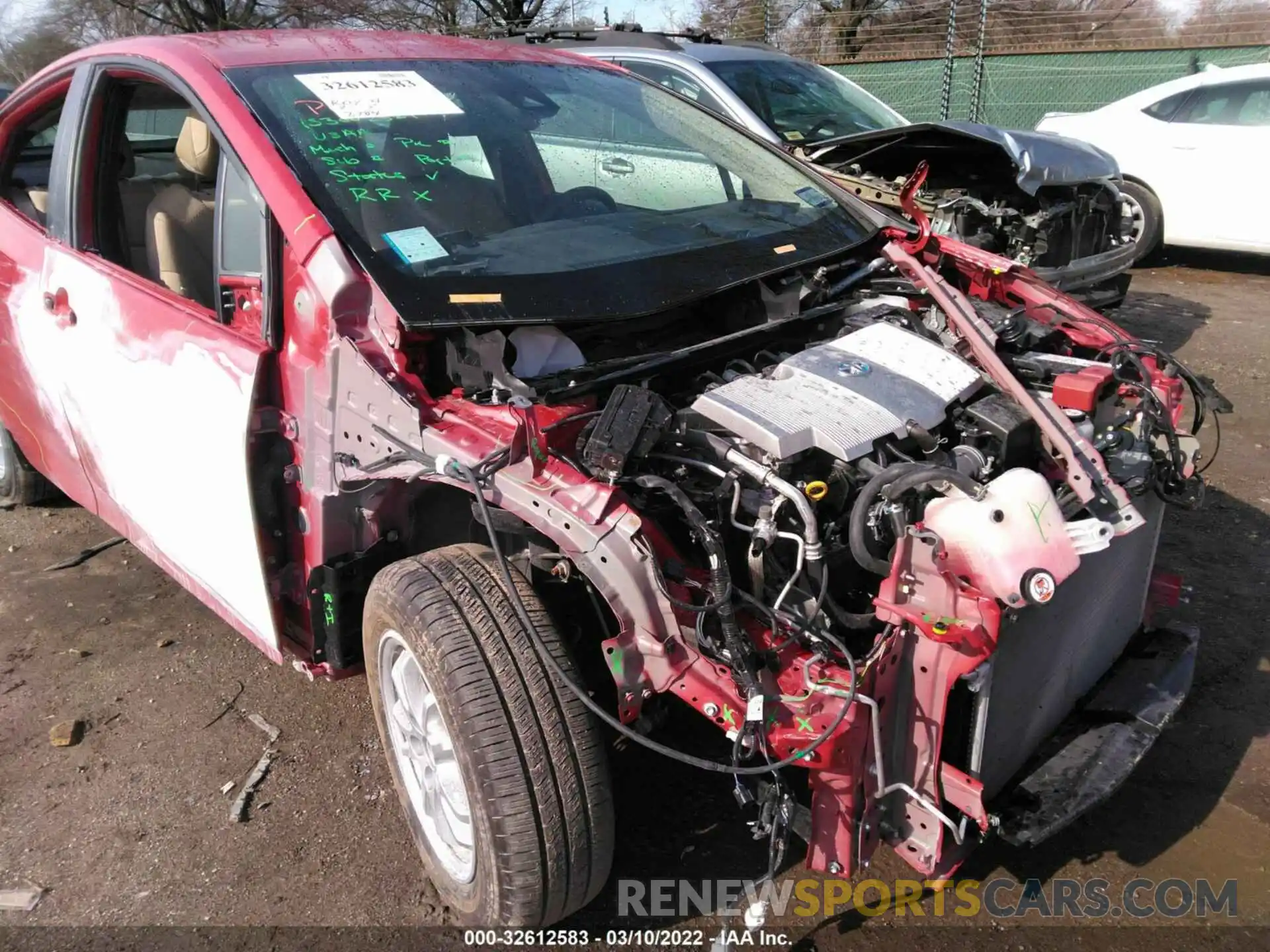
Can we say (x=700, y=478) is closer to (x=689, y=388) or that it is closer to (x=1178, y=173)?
(x=689, y=388)

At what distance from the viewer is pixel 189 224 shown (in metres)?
3.12

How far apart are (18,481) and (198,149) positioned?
2356 mm

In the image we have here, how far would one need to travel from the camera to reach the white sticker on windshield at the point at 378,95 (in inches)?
105

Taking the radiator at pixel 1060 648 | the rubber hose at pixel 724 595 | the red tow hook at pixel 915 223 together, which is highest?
the red tow hook at pixel 915 223

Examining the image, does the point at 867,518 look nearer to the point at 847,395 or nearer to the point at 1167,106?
the point at 847,395

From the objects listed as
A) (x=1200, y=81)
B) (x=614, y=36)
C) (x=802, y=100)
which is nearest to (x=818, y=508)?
(x=802, y=100)

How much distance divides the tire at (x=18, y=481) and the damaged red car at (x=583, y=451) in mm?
1360

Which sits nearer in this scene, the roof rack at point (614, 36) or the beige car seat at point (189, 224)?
the beige car seat at point (189, 224)

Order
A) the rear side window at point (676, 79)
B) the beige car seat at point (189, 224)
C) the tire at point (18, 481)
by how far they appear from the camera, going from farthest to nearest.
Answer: the rear side window at point (676, 79), the tire at point (18, 481), the beige car seat at point (189, 224)

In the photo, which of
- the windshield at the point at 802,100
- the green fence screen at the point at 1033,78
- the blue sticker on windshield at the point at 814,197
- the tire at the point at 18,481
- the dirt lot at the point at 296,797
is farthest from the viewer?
the green fence screen at the point at 1033,78

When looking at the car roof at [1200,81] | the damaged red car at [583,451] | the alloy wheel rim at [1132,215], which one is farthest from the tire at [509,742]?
the car roof at [1200,81]

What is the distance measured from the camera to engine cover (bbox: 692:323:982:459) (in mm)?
2127

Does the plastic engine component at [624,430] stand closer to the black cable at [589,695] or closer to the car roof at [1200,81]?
the black cable at [589,695]

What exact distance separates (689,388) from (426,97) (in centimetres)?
117
